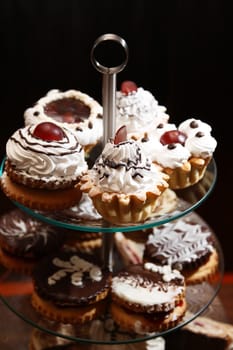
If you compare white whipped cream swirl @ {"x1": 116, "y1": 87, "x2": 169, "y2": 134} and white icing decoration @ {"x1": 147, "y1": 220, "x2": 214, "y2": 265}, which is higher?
white whipped cream swirl @ {"x1": 116, "y1": 87, "x2": 169, "y2": 134}

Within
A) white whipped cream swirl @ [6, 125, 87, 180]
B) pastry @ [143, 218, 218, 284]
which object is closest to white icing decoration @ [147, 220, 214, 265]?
pastry @ [143, 218, 218, 284]

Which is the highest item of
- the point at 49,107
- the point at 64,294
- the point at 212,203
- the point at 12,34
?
the point at 12,34

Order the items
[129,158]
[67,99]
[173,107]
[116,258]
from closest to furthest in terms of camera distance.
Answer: [129,158] → [67,99] → [116,258] → [173,107]

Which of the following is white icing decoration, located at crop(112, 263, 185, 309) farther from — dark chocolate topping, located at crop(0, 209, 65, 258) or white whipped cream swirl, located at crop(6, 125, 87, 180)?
white whipped cream swirl, located at crop(6, 125, 87, 180)

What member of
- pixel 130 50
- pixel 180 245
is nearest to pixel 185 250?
pixel 180 245

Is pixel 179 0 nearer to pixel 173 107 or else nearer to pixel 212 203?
pixel 173 107

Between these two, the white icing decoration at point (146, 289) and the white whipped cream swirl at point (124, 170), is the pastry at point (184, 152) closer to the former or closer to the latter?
the white whipped cream swirl at point (124, 170)

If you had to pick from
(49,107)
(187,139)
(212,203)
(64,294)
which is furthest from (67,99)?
(212,203)
